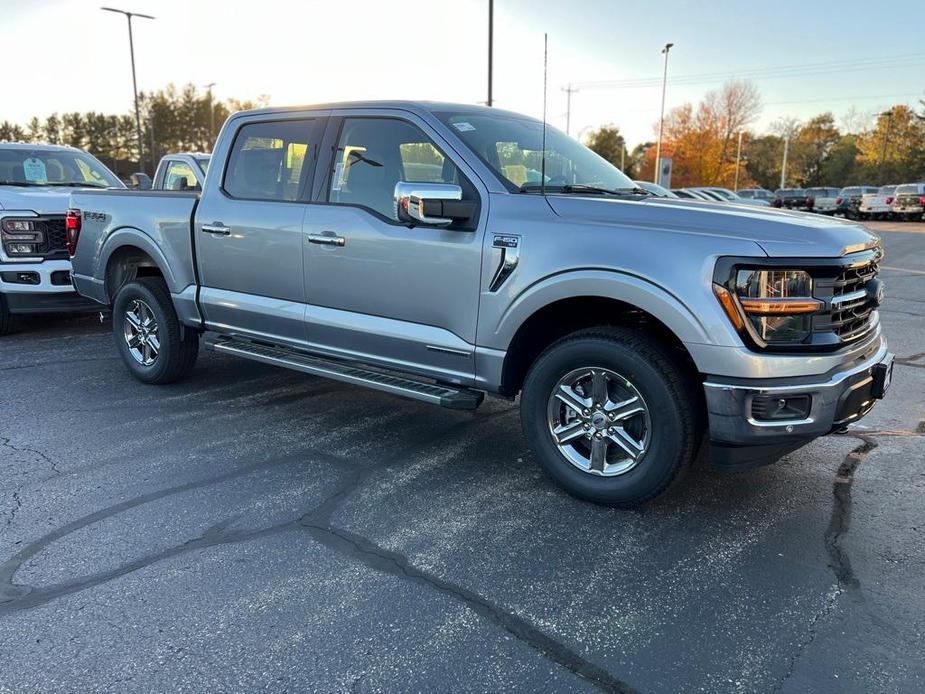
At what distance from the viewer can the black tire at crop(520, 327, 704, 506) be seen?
3311mm

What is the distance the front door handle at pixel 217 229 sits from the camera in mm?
4957

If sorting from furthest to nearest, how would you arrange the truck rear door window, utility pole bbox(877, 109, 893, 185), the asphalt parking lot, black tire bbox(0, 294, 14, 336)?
utility pole bbox(877, 109, 893, 185) < black tire bbox(0, 294, 14, 336) < the truck rear door window < the asphalt parking lot

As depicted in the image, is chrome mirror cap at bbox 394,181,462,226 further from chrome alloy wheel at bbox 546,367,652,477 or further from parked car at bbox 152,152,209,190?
parked car at bbox 152,152,209,190

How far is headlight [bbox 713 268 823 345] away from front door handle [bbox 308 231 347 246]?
2.23 m

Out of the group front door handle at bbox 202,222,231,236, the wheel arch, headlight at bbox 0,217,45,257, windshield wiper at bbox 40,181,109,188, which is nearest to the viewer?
the wheel arch

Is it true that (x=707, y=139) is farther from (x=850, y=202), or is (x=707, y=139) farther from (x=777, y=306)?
(x=777, y=306)

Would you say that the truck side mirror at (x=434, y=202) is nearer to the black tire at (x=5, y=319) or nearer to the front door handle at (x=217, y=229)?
the front door handle at (x=217, y=229)

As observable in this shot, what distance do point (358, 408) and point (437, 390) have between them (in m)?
1.46

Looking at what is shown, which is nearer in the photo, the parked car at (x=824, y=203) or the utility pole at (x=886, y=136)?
the parked car at (x=824, y=203)

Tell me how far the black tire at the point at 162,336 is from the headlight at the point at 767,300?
4259 millimetres

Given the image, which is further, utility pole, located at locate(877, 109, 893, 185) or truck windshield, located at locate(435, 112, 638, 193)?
utility pole, located at locate(877, 109, 893, 185)

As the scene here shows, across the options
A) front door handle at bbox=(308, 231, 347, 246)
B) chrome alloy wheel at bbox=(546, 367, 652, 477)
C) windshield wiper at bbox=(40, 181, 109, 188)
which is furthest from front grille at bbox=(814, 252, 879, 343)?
windshield wiper at bbox=(40, 181, 109, 188)

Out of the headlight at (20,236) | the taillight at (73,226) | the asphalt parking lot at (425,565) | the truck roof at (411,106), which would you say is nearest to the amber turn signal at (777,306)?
the asphalt parking lot at (425,565)

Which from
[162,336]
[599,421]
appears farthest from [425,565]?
[162,336]
